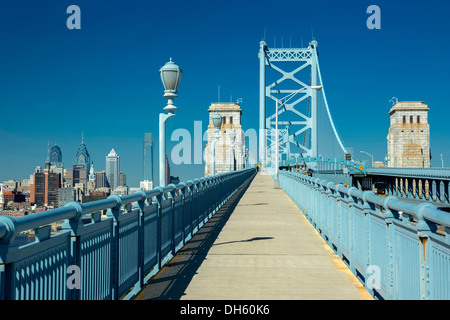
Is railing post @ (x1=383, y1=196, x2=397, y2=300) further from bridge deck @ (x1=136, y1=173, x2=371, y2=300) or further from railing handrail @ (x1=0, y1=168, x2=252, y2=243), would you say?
railing handrail @ (x1=0, y1=168, x2=252, y2=243)

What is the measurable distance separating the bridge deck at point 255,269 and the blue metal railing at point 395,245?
0.36 meters

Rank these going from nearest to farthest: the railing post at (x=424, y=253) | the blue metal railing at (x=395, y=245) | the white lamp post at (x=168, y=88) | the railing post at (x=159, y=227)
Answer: the blue metal railing at (x=395, y=245) < the railing post at (x=424, y=253) < the railing post at (x=159, y=227) < the white lamp post at (x=168, y=88)

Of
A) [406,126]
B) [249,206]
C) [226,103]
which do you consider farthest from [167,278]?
[406,126]

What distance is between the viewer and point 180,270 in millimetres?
6844

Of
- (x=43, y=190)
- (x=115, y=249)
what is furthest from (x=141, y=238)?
(x=43, y=190)

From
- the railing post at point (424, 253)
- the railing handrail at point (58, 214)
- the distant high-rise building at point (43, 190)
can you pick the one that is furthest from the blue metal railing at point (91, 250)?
the railing post at point (424, 253)

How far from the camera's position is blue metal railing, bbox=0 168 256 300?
9.68ft

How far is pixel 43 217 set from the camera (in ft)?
10.6

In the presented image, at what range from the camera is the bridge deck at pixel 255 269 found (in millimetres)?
5652

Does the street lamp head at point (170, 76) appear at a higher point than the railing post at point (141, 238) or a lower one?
higher

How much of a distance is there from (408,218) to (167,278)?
331 centimetres

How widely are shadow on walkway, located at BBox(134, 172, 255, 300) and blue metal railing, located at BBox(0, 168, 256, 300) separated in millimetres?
136

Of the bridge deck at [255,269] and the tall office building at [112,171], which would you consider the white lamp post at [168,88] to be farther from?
the tall office building at [112,171]
